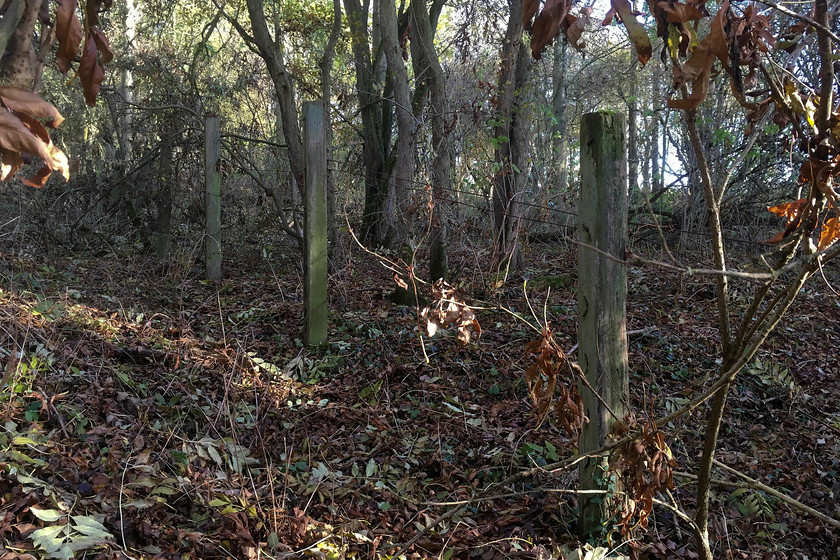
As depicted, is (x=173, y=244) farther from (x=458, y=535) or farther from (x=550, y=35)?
(x=550, y=35)

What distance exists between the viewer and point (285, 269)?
777cm

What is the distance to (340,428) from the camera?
166 inches

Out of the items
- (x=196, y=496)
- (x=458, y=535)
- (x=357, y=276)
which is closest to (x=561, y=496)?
(x=458, y=535)

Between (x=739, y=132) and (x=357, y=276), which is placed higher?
(x=739, y=132)

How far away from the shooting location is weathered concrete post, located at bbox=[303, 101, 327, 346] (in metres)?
5.20

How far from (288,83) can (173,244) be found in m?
2.81

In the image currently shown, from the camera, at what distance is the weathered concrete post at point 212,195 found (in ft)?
23.0

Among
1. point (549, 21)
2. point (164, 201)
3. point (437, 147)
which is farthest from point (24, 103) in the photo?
point (164, 201)

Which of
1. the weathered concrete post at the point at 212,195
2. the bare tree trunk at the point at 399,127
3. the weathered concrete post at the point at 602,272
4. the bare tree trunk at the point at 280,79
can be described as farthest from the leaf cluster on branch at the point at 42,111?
the weathered concrete post at the point at 212,195

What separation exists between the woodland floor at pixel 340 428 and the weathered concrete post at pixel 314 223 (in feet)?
1.01

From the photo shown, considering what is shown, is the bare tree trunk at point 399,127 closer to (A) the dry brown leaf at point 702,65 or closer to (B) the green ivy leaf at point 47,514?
(B) the green ivy leaf at point 47,514

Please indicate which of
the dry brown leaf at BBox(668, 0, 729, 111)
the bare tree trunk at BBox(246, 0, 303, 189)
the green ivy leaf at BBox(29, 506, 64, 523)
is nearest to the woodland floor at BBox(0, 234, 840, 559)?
the green ivy leaf at BBox(29, 506, 64, 523)

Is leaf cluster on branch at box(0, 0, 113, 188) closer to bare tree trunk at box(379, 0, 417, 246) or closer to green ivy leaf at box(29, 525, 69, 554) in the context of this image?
green ivy leaf at box(29, 525, 69, 554)

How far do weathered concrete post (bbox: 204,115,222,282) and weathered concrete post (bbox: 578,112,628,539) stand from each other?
16.9 ft
